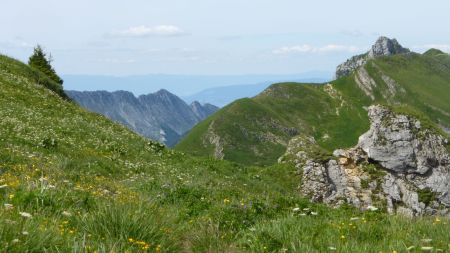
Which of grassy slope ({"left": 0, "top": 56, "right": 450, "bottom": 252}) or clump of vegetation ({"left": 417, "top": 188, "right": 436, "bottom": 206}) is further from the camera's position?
clump of vegetation ({"left": 417, "top": 188, "right": 436, "bottom": 206})

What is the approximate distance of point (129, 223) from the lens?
7398 millimetres

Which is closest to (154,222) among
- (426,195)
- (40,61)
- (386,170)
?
(386,170)

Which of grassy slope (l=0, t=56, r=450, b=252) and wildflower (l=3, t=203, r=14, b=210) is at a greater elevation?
wildflower (l=3, t=203, r=14, b=210)

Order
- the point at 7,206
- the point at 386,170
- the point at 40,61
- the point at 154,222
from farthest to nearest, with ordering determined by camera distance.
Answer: the point at 40,61 < the point at 386,170 < the point at 154,222 < the point at 7,206

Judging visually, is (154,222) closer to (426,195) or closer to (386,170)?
(386,170)

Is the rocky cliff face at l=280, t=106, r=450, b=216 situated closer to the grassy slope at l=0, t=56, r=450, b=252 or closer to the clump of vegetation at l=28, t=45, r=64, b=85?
the grassy slope at l=0, t=56, r=450, b=252

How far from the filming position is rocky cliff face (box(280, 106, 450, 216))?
3441 cm

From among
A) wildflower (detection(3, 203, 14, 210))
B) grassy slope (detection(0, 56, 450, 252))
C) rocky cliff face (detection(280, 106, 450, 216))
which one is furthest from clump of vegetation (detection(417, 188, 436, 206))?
wildflower (detection(3, 203, 14, 210))

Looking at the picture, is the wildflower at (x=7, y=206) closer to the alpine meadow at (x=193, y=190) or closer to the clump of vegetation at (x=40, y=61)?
the alpine meadow at (x=193, y=190)

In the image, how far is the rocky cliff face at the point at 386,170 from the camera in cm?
3441

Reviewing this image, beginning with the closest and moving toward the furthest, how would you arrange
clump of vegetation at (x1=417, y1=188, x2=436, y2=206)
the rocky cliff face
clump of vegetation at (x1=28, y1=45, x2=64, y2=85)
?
the rocky cliff face, clump of vegetation at (x1=417, y1=188, x2=436, y2=206), clump of vegetation at (x1=28, y1=45, x2=64, y2=85)

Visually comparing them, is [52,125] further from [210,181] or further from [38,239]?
[38,239]

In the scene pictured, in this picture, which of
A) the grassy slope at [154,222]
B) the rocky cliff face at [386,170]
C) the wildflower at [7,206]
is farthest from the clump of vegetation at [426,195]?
the wildflower at [7,206]

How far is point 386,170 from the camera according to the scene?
39.8 metres
